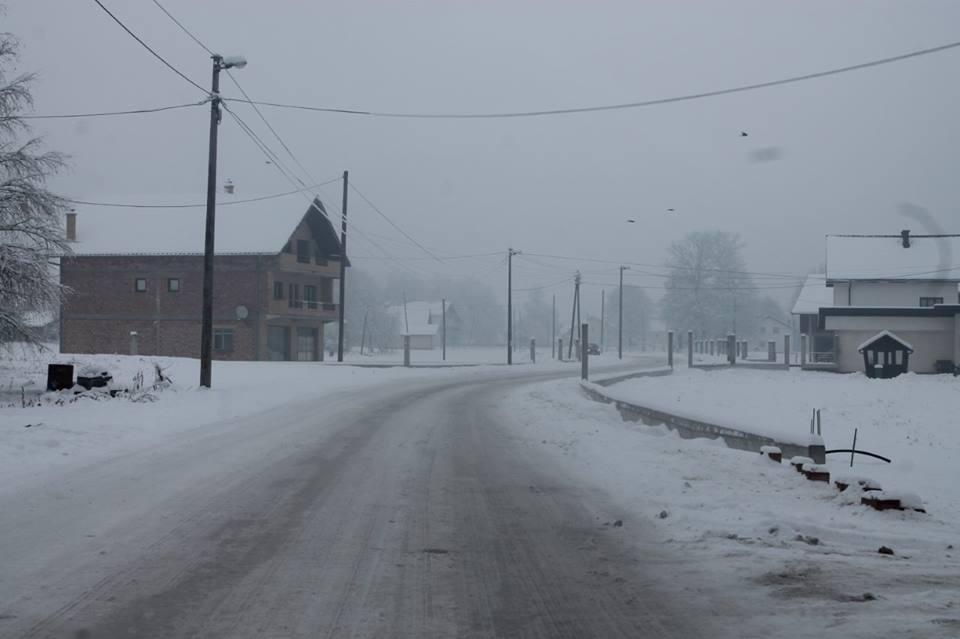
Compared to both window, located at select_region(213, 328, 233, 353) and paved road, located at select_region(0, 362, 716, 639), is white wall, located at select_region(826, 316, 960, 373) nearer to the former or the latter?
window, located at select_region(213, 328, 233, 353)

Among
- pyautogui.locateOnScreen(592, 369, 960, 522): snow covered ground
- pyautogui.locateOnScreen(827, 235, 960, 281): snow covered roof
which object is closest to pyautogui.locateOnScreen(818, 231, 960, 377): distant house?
pyautogui.locateOnScreen(827, 235, 960, 281): snow covered roof

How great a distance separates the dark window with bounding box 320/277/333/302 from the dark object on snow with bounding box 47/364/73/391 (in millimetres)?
43499

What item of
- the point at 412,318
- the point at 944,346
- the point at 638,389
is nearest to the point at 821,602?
the point at 638,389

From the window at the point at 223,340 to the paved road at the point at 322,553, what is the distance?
4392cm

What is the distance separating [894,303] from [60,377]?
50210 mm

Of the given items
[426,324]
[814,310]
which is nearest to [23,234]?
[814,310]

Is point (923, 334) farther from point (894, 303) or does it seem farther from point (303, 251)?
point (303, 251)

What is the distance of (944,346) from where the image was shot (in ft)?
159

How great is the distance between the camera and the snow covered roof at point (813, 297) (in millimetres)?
70562

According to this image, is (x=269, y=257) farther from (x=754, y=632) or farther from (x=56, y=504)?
(x=754, y=632)

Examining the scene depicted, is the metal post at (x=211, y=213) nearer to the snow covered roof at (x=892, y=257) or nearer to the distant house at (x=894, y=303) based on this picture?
the distant house at (x=894, y=303)

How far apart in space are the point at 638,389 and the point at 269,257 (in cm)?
2733

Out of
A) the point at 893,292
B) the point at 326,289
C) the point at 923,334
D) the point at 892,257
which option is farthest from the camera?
the point at 326,289

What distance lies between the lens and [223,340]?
181 ft
